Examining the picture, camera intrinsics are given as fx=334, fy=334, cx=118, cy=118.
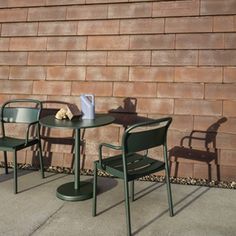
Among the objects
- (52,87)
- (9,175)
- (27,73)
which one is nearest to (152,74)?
(52,87)

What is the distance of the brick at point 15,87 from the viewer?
13.3ft

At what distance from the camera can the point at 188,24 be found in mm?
3562

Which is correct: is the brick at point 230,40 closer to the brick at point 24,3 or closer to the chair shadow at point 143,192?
the chair shadow at point 143,192

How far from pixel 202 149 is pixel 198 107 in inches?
17.6

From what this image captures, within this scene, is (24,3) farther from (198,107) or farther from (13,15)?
(198,107)

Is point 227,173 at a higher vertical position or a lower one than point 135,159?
lower

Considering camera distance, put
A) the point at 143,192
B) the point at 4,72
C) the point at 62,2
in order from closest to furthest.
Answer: the point at 143,192, the point at 62,2, the point at 4,72

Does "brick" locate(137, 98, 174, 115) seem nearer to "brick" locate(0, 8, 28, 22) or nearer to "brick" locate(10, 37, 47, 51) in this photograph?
"brick" locate(10, 37, 47, 51)

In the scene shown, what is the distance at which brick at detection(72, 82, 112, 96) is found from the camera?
12.4ft

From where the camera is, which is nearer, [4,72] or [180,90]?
[180,90]

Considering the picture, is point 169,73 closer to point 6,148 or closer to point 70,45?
point 70,45

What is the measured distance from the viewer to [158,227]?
2.54m

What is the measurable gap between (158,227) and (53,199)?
1.05 m

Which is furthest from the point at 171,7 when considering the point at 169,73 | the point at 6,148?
the point at 6,148
